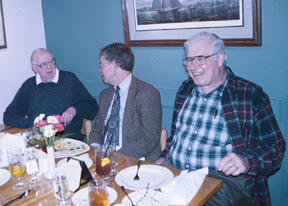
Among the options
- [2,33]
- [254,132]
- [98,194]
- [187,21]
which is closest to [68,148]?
[98,194]

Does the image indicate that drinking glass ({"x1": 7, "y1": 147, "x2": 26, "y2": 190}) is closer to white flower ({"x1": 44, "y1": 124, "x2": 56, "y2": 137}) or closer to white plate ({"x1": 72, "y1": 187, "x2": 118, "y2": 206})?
white flower ({"x1": 44, "y1": 124, "x2": 56, "y2": 137})

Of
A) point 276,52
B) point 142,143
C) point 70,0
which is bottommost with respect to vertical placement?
point 142,143

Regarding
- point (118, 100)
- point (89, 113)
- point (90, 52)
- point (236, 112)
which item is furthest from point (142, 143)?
point (90, 52)

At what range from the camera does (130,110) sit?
2418mm

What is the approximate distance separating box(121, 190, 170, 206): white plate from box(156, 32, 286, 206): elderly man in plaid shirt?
1.56 feet

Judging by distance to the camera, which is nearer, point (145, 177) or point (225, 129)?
point (145, 177)

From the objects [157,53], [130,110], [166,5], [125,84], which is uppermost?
[166,5]

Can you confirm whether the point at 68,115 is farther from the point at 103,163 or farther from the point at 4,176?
the point at 103,163

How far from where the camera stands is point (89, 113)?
300 cm

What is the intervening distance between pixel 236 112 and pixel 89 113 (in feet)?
4.77

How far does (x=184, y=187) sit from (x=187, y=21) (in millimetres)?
1554

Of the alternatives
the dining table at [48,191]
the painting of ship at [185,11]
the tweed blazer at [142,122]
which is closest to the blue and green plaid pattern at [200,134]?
the tweed blazer at [142,122]

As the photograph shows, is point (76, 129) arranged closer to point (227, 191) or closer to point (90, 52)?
point (90, 52)

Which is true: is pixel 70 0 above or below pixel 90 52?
above
